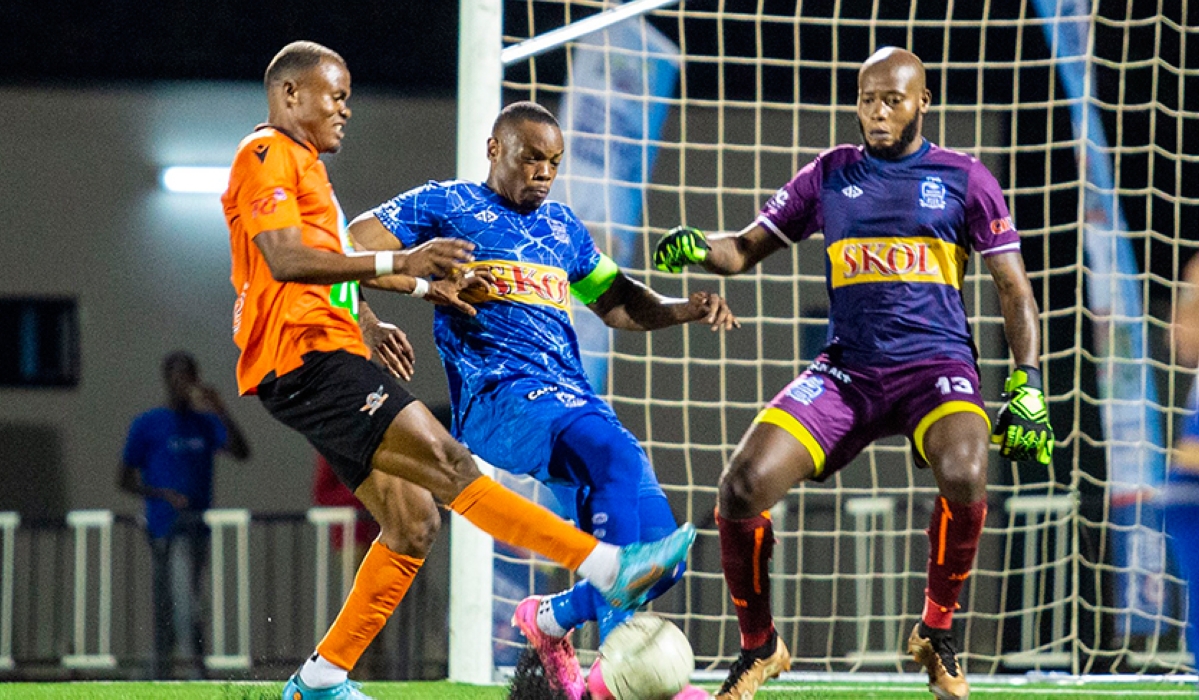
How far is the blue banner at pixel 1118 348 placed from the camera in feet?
23.0

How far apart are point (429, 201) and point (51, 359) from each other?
981 centimetres

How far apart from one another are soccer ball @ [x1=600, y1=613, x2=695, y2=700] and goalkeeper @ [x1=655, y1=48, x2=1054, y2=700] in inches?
24.7

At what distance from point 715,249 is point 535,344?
78cm

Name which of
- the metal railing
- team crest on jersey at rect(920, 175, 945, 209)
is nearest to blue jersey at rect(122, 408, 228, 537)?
the metal railing

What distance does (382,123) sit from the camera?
45.0ft

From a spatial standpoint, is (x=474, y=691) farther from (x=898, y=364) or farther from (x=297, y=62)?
(x=297, y=62)

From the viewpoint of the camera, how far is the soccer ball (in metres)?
4.17

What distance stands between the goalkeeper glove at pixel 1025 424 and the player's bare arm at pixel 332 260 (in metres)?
1.72

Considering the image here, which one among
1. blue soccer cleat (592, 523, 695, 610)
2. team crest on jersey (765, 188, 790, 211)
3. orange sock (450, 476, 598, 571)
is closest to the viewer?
blue soccer cleat (592, 523, 695, 610)

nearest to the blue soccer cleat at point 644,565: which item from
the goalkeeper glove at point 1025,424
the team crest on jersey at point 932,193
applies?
the goalkeeper glove at point 1025,424

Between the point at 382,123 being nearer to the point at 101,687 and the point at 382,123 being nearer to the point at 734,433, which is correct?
the point at 734,433

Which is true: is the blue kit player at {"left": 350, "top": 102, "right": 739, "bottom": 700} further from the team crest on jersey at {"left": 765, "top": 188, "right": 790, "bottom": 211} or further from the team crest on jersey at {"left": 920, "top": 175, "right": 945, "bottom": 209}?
the team crest on jersey at {"left": 920, "top": 175, "right": 945, "bottom": 209}

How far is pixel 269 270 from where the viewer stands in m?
4.31

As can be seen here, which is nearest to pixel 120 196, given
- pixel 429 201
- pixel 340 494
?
pixel 340 494
